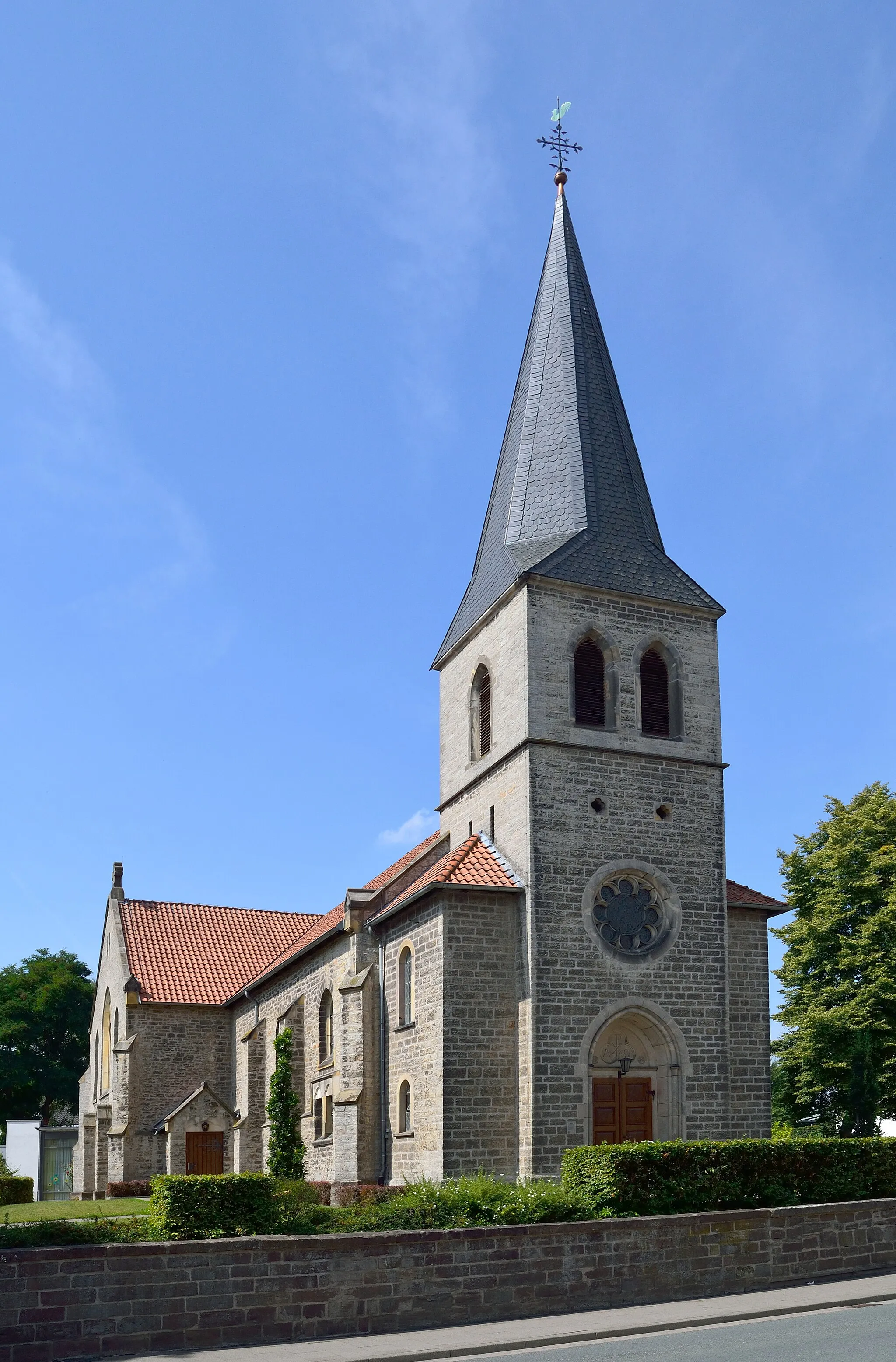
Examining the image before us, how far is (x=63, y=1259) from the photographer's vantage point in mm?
12031

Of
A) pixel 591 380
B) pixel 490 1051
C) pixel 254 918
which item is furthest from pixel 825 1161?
pixel 254 918

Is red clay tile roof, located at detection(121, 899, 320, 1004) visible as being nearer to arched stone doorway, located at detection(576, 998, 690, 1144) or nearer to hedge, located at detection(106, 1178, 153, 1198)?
hedge, located at detection(106, 1178, 153, 1198)

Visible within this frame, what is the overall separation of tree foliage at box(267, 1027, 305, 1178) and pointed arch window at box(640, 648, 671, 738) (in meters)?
13.3

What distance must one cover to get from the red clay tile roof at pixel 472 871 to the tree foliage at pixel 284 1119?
24.7 ft

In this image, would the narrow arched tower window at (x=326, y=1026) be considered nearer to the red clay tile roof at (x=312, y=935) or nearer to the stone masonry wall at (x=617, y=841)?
the red clay tile roof at (x=312, y=935)

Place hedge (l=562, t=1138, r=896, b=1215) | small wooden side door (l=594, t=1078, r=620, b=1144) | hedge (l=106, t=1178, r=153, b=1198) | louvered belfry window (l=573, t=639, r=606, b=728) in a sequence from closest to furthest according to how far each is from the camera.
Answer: hedge (l=562, t=1138, r=896, b=1215), small wooden side door (l=594, t=1078, r=620, b=1144), louvered belfry window (l=573, t=639, r=606, b=728), hedge (l=106, t=1178, r=153, b=1198)

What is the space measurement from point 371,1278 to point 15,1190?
87.4 ft

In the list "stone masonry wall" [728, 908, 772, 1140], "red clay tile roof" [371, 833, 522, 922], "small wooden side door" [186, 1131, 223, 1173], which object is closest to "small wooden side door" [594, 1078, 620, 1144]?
"stone masonry wall" [728, 908, 772, 1140]

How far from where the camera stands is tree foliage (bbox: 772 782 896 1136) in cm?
3378

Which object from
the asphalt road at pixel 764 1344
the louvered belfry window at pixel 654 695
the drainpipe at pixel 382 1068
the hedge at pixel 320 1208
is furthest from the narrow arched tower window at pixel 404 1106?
the asphalt road at pixel 764 1344

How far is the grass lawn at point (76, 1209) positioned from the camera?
27.7 meters

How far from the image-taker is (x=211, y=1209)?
45.1ft

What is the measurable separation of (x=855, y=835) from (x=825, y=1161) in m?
19.0

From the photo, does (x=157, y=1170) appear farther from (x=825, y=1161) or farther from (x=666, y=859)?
(x=825, y=1161)
